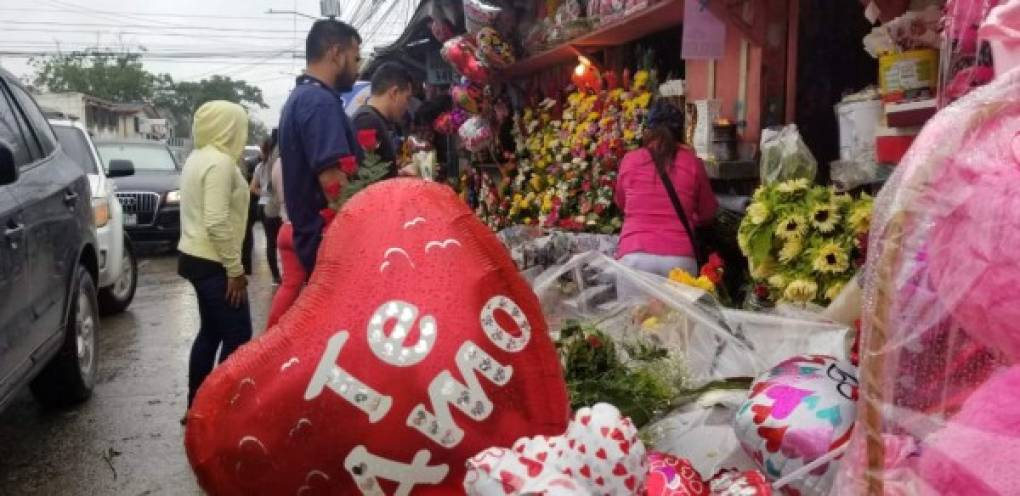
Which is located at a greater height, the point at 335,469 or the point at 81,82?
the point at 81,82

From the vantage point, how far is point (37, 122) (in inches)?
195

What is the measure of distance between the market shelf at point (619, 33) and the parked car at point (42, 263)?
3744mm

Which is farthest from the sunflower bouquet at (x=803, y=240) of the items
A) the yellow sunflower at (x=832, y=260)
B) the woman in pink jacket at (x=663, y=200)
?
the woman in pink jacket at (x=663, y=200)

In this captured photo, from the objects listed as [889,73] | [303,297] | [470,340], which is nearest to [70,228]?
[303,297]

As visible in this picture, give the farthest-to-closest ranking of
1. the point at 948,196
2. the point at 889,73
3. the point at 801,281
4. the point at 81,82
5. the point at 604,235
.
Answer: the point at 81,82
the point at 604,235
the point at 801,281
the point at 889,73
the point at 948,196

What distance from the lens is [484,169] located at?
35.2 ft

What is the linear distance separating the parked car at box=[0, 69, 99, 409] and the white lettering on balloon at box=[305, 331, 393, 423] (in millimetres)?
2279

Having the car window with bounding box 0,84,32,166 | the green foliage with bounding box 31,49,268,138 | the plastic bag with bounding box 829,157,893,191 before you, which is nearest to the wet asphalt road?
the car window with bounding box 0,84,32,166

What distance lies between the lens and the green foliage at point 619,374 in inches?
112

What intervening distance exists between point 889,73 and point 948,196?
2.22 meters

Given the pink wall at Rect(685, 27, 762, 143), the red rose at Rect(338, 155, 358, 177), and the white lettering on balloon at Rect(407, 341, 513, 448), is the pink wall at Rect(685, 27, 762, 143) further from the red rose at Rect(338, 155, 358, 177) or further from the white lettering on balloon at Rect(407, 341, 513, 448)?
the white lettering on balloon at Rect(407, 341, 513, 448)

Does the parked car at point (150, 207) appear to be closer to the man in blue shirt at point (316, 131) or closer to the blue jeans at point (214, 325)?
the blue jeans at point (214, 325)

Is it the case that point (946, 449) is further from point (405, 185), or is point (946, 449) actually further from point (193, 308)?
point (193, 308)

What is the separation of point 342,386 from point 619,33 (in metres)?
5.55
